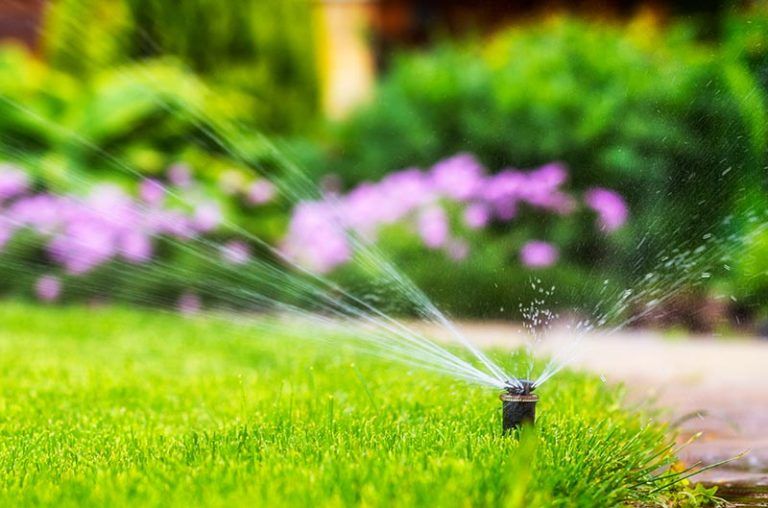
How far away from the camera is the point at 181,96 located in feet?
24.4

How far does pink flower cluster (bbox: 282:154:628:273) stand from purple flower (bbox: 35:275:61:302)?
141 cm

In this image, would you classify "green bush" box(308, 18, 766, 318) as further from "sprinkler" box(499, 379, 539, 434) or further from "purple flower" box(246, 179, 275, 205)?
"sprinkler" box(499, 379, 539, 434)

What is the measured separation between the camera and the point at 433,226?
5.96m

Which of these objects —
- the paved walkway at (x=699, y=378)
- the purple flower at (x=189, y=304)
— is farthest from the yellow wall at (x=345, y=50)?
the paved walkway at (x=699, y=378)

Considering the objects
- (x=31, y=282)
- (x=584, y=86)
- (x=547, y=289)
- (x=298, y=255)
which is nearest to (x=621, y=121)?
(x=584, y=86)

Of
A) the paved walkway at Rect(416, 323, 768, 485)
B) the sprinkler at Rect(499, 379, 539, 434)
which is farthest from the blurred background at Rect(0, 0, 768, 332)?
the sprinkler at Rect(499, 379, 539, 434)

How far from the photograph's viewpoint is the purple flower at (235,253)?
21.0 feet

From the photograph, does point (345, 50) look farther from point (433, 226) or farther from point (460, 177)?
point (433, 226)

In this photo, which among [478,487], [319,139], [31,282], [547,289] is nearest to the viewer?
[478,487]

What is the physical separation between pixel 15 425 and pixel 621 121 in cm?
418

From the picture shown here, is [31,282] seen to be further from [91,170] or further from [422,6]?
[422,6]

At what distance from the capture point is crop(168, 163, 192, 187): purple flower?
6.98m

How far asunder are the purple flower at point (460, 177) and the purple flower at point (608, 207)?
65 centimetres

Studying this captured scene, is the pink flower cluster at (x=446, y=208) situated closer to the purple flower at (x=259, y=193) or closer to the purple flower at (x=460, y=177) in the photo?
the purple flower at (x=460, y=177)
